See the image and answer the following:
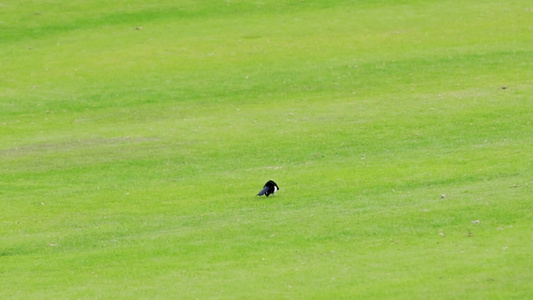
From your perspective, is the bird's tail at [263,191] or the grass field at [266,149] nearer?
the grass field at [266,149]

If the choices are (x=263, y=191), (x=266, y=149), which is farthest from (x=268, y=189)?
(x=266, y=149)

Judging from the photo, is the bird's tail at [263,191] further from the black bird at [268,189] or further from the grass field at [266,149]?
the grass field at [266,149]

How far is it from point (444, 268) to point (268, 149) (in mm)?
19047

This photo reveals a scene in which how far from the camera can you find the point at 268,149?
134 feet

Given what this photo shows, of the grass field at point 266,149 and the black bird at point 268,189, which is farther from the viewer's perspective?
the black bird at point 268,189

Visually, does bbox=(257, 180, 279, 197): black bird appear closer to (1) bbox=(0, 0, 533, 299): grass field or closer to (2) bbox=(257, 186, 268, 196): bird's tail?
(2) bbox=(257, 186, 268, 196): bird's tail

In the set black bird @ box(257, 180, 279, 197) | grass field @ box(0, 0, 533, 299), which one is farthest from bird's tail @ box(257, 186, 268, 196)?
grass field @ box(0, 0, 533, 299)

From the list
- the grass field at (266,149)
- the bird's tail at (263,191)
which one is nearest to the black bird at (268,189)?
the bird's tail at (263,191)

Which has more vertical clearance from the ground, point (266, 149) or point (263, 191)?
point (263, 191)

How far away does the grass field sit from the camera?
23.9 meters

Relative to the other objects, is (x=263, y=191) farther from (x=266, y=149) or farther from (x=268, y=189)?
(x=266, y=149)

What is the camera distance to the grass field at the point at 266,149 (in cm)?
2388

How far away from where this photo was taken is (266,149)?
40.8 m

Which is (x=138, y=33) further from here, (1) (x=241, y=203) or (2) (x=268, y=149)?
(1) (x=241, y=203)
